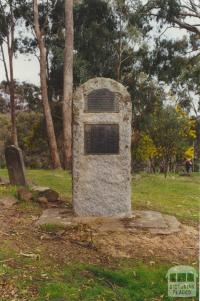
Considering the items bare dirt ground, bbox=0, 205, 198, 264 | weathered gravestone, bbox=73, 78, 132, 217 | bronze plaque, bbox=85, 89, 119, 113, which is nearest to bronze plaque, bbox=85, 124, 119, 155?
weathered gravestone, bbox=73, 78, 132, 217

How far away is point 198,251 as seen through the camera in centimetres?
619

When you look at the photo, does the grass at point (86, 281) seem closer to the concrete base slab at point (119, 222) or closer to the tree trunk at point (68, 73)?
the concrete base slab at point (119, 222)

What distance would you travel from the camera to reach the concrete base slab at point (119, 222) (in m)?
6.96

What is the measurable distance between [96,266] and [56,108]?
2154 centimetres

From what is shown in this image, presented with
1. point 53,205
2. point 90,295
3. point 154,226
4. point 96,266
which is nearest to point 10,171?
point 53,205

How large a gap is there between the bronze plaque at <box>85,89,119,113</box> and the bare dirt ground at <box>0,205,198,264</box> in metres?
1.99

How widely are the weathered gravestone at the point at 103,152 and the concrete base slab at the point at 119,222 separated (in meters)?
0.21

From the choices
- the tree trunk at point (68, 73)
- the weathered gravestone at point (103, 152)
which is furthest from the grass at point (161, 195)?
the tree trunk at point (68, 73)

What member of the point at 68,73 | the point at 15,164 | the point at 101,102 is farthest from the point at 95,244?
the point at 68,73

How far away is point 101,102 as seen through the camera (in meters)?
7.60

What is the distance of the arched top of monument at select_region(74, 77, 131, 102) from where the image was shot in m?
7.56

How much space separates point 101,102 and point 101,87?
25 centimetres

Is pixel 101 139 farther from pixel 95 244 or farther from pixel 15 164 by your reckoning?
pixel 15 164

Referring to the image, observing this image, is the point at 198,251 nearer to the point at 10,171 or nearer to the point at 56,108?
the point at 10,171
